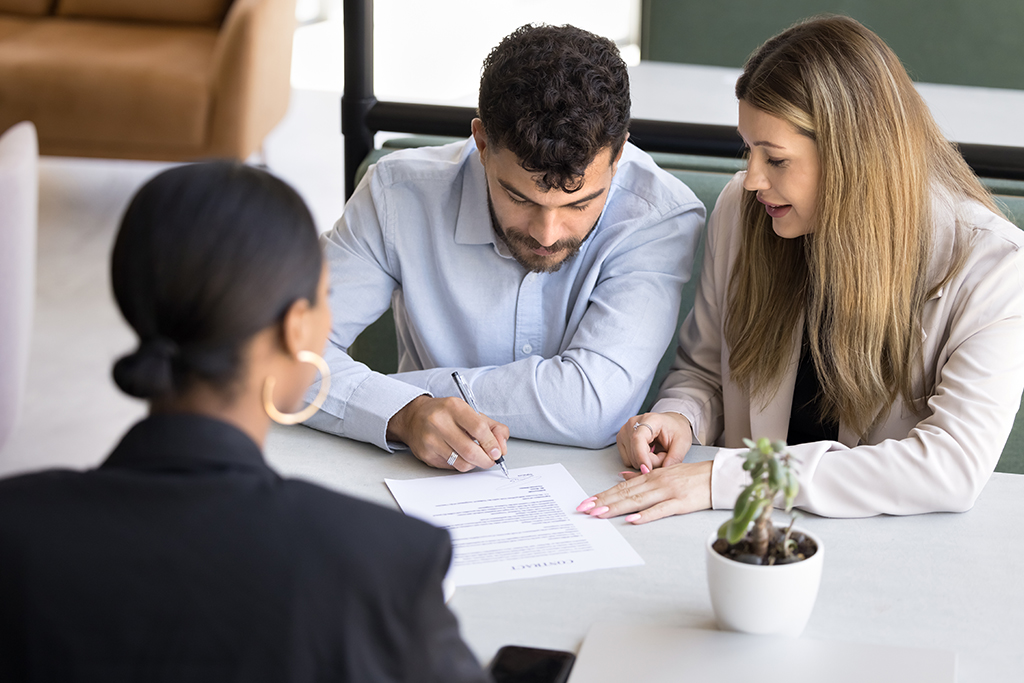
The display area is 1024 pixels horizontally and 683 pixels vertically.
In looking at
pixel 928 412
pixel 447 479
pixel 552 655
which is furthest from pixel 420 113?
pixel 552 655

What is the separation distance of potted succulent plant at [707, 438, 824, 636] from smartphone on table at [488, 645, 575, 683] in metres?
0.15

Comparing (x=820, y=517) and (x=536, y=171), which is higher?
(x=536, y=171)

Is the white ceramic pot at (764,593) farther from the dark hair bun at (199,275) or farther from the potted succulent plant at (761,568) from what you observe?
the dark hair bun at (199,275)

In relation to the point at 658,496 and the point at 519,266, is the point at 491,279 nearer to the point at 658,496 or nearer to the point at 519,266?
the point at 519,266

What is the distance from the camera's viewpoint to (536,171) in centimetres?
142

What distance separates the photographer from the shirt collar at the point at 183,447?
69 cm

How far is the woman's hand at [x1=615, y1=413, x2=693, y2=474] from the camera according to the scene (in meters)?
1.34

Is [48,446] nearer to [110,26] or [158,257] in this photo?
[158,257]

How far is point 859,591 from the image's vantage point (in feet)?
3.48

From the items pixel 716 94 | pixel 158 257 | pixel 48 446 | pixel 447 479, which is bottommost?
pixel 48 446

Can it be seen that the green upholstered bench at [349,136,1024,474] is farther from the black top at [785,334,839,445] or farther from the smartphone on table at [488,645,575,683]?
the smartphone on table at [488,645,575,683]

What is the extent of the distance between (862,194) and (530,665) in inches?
31.6

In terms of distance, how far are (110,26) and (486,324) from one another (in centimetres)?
381

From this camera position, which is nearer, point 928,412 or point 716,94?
point 928,412
